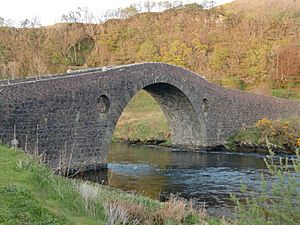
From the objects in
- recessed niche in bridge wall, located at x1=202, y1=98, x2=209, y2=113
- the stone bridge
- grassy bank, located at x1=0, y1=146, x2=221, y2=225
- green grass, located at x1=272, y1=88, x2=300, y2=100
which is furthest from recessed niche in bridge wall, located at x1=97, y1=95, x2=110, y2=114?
green grass, located at x1=272, y1=88, x2=300, y2=100

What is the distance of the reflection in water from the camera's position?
17922 millimetres

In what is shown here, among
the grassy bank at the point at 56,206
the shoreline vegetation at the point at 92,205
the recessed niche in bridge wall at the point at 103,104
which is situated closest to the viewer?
the shoreline vegetation at the point at 92,205

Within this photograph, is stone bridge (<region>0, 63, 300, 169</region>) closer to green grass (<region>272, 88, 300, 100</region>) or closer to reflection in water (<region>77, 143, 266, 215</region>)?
reflection in water (<region>77, 143, 266, 215</region>)

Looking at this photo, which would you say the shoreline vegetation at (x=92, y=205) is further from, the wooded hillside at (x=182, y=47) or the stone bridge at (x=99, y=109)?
the wooded hillside at (x=182, y=47)

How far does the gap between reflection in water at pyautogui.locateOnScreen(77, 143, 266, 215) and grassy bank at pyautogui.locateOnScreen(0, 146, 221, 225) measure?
5.61 metres

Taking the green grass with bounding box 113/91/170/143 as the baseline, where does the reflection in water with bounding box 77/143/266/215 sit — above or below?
below

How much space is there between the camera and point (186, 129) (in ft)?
105

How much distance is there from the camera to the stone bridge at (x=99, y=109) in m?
18.0

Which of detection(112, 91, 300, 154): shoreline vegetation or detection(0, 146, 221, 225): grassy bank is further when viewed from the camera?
detection(112, 91, 300, 154): shoreline vegetation

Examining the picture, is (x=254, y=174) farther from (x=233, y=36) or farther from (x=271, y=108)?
(x=233, y=36)

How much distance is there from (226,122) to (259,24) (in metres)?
27.4

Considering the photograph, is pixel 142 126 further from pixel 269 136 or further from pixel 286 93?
pixel 286 93

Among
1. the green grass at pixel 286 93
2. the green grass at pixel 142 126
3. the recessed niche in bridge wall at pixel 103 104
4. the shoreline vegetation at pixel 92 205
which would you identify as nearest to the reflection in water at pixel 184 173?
the recessed niche in bridge wall at pixel 103 104

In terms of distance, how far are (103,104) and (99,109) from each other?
0.48 metres
